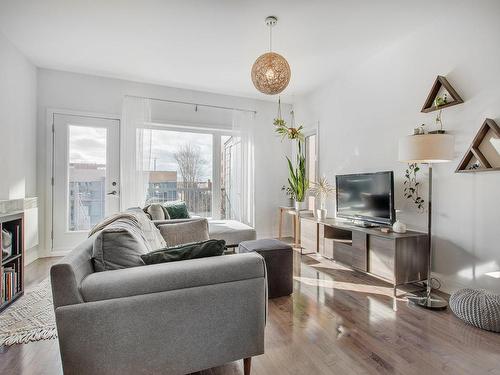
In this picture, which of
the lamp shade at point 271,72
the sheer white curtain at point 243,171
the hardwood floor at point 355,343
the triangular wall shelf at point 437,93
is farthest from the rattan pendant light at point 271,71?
the sheer white curtain at point 243,171

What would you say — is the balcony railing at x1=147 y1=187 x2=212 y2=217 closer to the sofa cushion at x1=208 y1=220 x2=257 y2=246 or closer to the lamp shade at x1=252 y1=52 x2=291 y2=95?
the sofa cushion at x1=208 y1=220 x2=257 y2=246

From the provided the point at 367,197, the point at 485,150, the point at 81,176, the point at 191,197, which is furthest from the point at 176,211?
the point at 485,150

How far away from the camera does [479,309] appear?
6.56ft

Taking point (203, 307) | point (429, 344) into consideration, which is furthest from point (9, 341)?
point (429, 344)

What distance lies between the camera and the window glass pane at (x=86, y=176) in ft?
13.0

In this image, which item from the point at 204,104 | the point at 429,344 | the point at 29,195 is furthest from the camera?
the point at 204,104

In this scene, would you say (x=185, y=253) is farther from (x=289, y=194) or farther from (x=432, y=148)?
(x=289, y=194)

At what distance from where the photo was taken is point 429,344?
182 centimetres

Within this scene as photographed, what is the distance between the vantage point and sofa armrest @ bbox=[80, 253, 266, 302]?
1.19 meters

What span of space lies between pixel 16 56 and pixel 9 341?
322cm

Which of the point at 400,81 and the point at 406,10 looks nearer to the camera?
the point at 406,10

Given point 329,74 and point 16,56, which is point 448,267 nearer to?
point 329,74

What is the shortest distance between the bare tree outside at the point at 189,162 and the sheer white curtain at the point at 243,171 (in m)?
0.61

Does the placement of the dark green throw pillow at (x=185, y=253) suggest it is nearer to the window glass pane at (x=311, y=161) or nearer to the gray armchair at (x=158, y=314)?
the gray armchair at (x=158, y=314)
